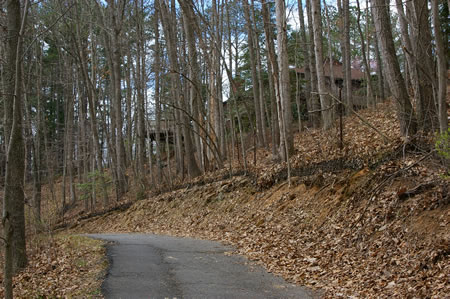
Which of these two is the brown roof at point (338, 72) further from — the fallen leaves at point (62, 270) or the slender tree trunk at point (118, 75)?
the fallen leaves at point (62, 270)

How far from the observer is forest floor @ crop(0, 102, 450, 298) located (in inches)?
228

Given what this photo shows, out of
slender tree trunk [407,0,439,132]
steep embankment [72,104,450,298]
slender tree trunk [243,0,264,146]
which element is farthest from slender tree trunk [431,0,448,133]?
slender tree trunk [243,0,264,146]

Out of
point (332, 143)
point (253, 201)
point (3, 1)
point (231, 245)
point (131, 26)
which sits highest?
point (131, 26)

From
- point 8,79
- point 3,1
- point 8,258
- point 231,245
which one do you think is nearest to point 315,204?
point 231,245

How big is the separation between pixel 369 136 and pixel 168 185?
1112 centimetres

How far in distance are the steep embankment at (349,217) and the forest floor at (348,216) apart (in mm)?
20

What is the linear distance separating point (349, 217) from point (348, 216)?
0.06 m

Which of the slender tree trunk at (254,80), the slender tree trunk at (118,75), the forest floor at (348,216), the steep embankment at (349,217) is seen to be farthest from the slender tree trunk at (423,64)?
the slender tree trunk at (118,75)

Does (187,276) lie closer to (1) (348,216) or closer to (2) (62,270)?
(2) (62,270)

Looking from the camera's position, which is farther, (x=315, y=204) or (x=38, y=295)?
(x=315, y=204)

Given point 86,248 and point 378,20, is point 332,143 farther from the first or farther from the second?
point 86,248

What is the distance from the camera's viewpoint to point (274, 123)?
15562 millimetres

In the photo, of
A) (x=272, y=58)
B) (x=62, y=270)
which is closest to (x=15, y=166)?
(x=62, y=270)

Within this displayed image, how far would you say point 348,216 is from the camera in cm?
809
